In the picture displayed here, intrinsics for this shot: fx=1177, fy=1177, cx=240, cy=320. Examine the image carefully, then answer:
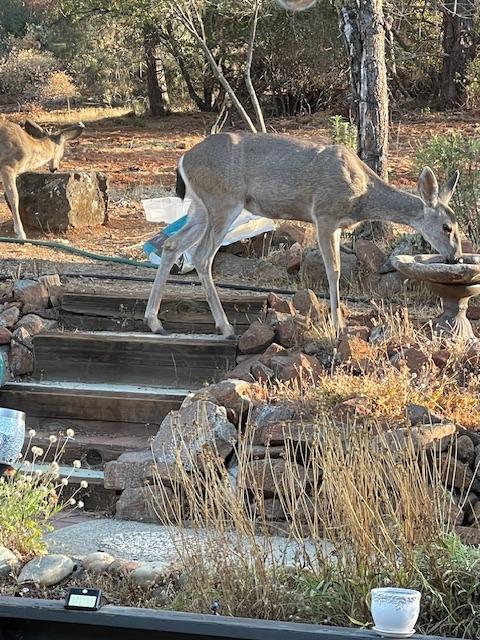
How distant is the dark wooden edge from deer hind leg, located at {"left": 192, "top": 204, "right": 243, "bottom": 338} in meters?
4.89

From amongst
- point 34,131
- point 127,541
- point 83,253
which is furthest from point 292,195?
point 34,131

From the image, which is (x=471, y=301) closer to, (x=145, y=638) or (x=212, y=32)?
(x=145, y=638)

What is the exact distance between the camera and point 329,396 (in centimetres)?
764

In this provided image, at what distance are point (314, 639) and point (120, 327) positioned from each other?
5.84m

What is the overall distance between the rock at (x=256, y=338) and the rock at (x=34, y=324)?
184cm

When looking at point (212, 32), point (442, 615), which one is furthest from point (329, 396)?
point (212, 32)

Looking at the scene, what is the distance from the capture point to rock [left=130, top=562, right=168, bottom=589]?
18.9 feet

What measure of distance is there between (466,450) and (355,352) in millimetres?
1414

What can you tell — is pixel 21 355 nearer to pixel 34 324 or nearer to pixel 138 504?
pixel 34 324

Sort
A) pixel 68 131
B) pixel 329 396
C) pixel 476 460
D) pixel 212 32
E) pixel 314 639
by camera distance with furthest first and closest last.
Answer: pixel 212 32 → pixel 68 131 → pixel 329 396 → pixel 476 460 → pixel 314 639

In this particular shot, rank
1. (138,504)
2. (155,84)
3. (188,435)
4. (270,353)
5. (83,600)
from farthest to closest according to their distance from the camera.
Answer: (155,84), (270,353), (138,504), (188,435), (83,600)

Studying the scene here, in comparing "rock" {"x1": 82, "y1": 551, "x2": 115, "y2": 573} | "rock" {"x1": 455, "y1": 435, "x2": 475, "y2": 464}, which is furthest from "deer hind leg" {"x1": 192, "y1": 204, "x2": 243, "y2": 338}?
"rock" {"x1": 82, "y1": 551, "x2": 115, "y2": 573}

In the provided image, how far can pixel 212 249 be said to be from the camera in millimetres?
9906

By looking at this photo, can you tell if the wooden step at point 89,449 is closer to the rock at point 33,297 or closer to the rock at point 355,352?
the rock at point 355,352
